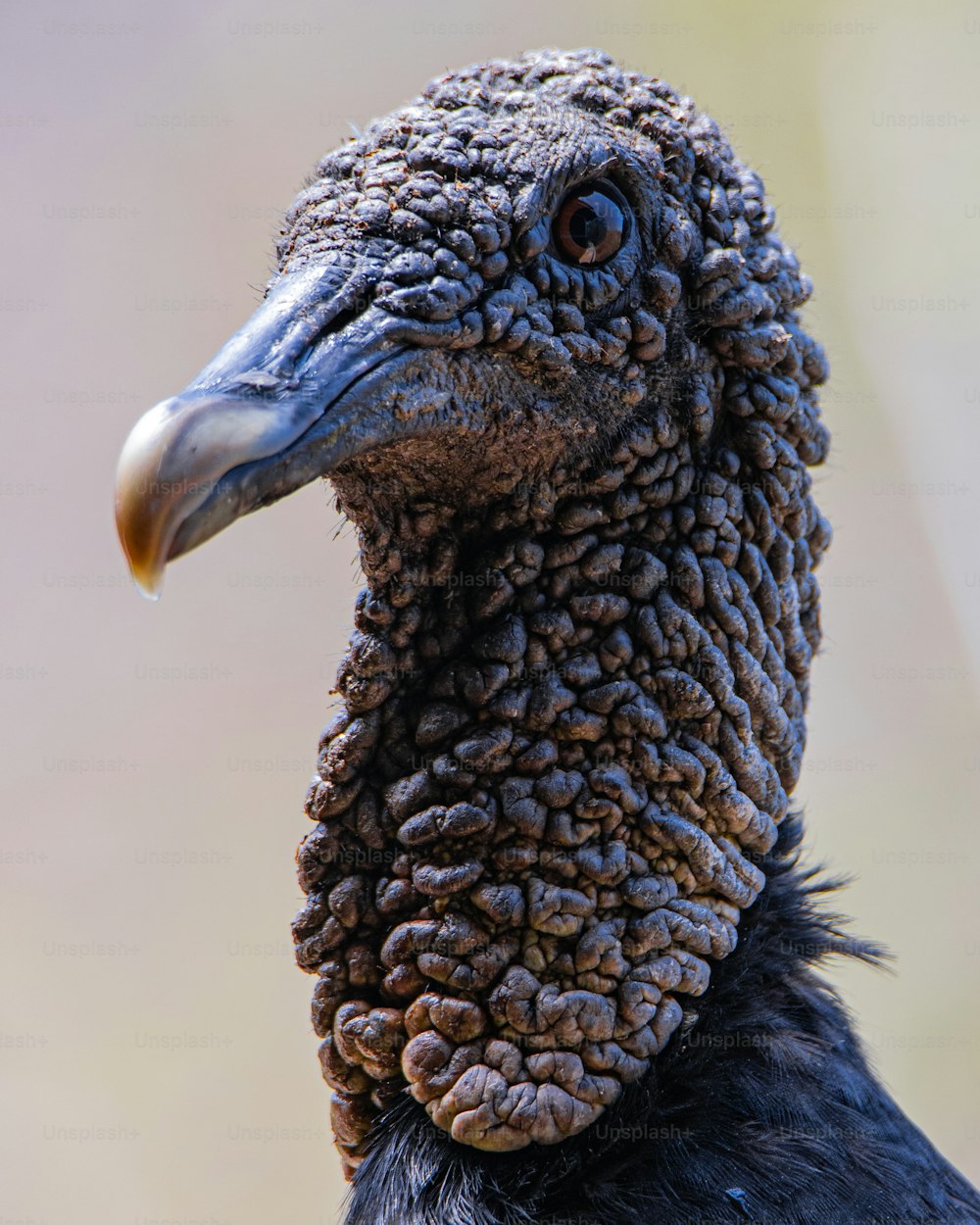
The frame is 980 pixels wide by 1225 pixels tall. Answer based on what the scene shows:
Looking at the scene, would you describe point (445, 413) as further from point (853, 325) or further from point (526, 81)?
point (853, 325)

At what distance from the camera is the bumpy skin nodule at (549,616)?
210cm

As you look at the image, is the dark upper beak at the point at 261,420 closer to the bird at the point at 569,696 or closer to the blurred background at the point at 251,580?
the bird at the point at 569,696

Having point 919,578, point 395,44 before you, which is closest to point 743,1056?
point 919,578

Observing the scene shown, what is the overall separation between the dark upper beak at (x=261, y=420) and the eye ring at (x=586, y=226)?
37cm

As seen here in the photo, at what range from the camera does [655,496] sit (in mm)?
2301

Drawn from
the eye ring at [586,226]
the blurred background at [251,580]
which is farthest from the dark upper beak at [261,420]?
the blurred background at [251,580]

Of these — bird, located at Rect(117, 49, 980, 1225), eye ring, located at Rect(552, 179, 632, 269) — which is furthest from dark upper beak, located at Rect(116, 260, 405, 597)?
eye ring, located at Rect(552, 179, 632, 269)

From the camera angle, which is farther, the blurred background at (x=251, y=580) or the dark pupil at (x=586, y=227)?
the blurred background at (x=251, y=580)

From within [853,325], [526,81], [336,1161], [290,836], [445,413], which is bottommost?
[336,1161]

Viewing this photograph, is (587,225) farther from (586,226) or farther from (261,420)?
(261,420)

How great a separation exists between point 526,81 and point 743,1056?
1.73 meters

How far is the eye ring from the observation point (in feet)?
7.11

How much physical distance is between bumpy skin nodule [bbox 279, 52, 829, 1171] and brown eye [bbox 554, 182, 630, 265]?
3cm

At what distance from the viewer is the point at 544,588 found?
2285mm
